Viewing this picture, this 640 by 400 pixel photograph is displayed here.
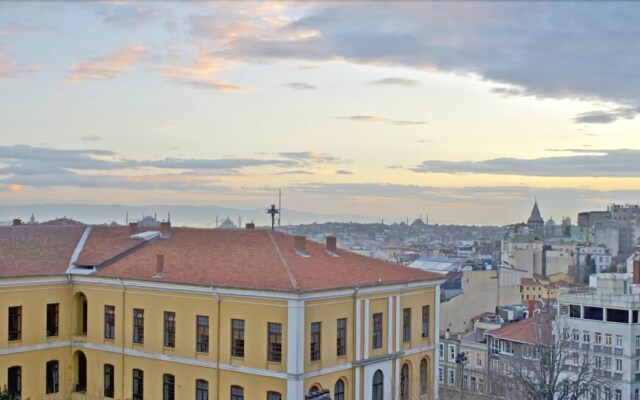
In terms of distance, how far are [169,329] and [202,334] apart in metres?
1.79

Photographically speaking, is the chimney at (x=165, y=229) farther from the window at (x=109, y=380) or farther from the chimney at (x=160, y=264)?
the window at (x=109, y=380)

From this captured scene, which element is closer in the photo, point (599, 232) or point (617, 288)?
point (617, 288)

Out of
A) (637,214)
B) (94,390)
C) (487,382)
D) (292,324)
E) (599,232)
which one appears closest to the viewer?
(292,324)

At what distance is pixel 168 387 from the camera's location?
114ft

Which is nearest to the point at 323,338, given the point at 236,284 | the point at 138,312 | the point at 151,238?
the point at 236,284

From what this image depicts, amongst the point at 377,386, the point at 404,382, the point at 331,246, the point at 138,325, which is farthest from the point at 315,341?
the point at 138,325

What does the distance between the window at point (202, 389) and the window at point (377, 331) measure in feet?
23.4

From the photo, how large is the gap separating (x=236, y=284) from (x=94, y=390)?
1002 centimetres

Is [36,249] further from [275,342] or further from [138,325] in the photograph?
[275,342]

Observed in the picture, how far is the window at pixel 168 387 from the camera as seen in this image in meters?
34.6

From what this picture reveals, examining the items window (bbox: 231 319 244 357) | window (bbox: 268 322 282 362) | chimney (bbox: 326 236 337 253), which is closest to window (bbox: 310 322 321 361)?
window (bbox: 268 322 282 362)

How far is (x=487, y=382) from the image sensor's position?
53.2 meters

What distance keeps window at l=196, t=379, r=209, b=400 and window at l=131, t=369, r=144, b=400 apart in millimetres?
3217

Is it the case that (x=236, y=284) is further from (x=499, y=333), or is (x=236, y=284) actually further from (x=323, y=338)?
(x=499, y=333)
